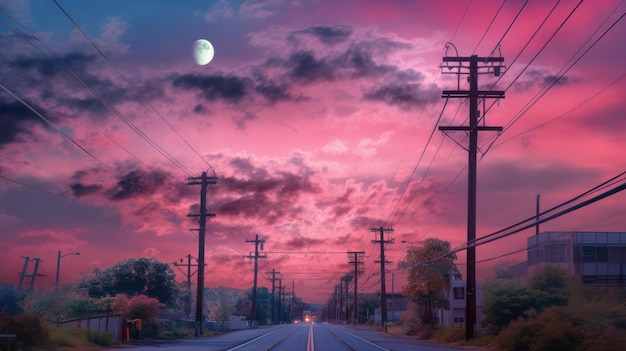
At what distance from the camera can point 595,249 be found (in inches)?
3841

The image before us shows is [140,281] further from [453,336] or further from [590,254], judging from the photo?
[590,254]

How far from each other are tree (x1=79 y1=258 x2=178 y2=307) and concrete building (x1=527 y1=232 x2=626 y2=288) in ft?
162

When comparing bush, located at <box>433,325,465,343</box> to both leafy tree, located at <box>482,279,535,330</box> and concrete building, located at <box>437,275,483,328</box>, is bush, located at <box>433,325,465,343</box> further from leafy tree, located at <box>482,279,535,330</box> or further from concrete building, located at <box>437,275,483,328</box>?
concrete building, located at <box>437,275,483,328</box>

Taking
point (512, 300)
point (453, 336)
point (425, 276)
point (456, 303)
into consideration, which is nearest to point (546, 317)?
point (512, 300)

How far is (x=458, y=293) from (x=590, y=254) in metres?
18.6

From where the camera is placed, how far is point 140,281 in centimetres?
9956

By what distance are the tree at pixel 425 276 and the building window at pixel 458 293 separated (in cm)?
1035

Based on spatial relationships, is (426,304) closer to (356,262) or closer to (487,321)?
(487,321)

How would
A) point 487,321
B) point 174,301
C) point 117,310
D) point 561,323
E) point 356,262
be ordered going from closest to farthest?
point 561,323 → point 487,321 → point 117,310 → point 174,301 → point 356,262

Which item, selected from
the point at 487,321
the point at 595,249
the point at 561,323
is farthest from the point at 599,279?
the point at 561,323

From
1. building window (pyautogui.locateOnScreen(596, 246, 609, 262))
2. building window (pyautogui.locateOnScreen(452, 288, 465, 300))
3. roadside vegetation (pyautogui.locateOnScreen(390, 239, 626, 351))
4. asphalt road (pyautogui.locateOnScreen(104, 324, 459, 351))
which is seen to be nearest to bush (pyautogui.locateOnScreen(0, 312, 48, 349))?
asphalt road (pyautogui.locateOnScreen(104, 324, 459, 351))

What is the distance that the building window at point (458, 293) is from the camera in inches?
4003

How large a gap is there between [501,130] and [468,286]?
10.7 meters

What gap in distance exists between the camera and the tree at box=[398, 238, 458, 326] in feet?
292
